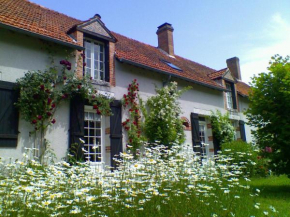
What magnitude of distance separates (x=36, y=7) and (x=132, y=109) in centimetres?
534

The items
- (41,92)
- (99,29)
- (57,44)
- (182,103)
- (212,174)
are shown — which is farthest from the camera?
(182,103)

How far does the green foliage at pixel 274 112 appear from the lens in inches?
262

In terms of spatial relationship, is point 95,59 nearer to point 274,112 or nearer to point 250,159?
point 274,112

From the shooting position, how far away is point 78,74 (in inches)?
320

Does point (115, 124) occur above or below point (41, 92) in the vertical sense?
below

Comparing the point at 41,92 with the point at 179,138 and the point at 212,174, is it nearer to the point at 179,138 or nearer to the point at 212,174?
the point at 212,174

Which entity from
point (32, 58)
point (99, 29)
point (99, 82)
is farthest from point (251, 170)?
point (32, 58)

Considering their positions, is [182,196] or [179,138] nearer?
[182,196]

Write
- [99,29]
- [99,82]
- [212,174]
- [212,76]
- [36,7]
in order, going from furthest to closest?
[212,76] → [36,7] → [99,29] → [99,82] → [212,174]

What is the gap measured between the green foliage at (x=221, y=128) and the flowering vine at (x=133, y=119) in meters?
4.95

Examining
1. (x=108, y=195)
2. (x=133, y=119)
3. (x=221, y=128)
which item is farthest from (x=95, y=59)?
(x=221, y=128)

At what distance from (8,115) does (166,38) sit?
10.9 meters

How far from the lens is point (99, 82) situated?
28.1 feet

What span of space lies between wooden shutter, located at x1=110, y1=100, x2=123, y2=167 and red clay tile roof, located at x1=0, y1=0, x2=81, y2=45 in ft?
7.88
